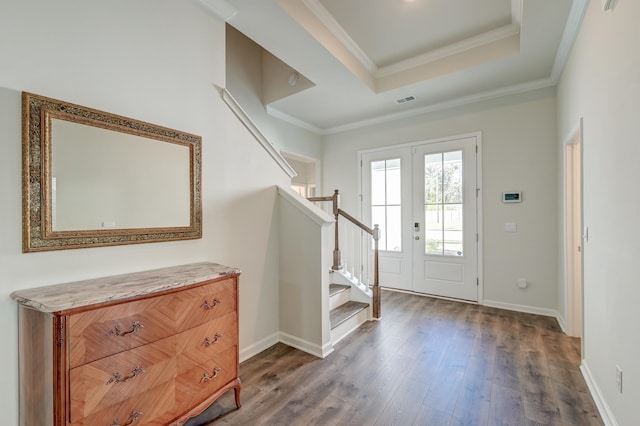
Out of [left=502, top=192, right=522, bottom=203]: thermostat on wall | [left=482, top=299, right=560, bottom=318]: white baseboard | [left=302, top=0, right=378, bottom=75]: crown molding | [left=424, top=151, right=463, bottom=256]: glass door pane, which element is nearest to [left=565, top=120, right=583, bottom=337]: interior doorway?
[left=482, top=299, right=560, bottom=318]: white baseboard

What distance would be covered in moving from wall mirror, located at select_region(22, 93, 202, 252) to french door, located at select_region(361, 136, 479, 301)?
10.8 ft

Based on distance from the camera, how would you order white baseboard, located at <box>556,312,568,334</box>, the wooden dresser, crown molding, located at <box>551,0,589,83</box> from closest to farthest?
1. the wooden dresser
2. crown molding, located at <box>551,0,589,83</box>
3. white baseboard, located at <box>556,312,568,334</box>

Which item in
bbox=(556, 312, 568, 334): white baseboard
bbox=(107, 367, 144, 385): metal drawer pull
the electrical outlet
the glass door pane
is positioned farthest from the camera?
the glass door pane

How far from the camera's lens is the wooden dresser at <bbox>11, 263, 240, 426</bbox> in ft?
3.97

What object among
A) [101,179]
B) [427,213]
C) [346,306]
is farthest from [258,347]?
[427,213]

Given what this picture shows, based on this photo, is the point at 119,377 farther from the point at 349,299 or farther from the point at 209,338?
the point at 349,299

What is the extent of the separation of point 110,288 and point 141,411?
2.11 feet

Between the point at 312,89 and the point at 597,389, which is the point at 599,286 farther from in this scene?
the point at 312,89

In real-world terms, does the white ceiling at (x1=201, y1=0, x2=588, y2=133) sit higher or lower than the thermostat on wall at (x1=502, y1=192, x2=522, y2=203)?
higher

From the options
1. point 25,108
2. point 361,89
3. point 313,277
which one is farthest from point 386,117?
point 25,108

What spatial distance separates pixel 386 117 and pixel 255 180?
296 cm

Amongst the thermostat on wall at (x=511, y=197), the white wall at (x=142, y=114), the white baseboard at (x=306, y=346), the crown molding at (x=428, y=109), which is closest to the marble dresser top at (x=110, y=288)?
the white wall at (x=142, y=114)

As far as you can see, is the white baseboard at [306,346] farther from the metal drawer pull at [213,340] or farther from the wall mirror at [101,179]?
the wall mirror at [101,179]

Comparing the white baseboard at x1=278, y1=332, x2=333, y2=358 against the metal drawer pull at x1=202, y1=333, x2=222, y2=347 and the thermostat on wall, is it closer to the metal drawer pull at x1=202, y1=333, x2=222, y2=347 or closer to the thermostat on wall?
the metal drawer pull at x1=202, y1=333, x2=222, y2=347
